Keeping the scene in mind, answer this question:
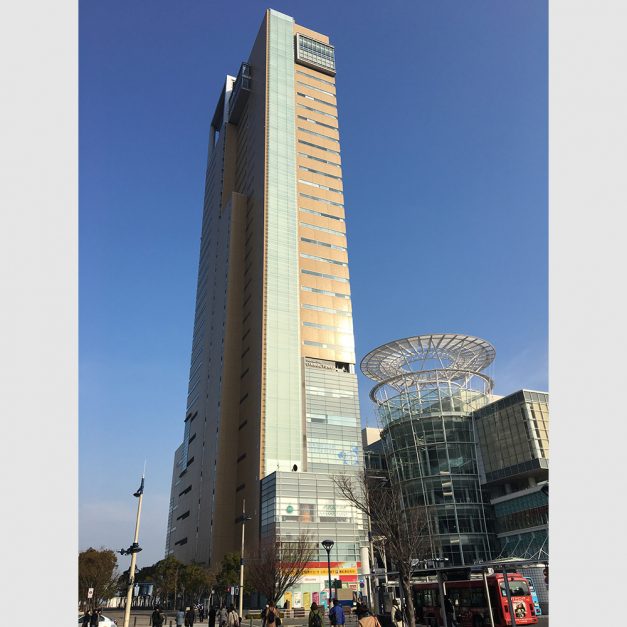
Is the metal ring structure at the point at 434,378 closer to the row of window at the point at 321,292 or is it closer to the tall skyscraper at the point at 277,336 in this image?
the tall skyscraper at the point at 277,336

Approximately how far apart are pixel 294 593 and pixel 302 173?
7775cm

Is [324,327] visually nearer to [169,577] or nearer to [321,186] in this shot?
[321,186]

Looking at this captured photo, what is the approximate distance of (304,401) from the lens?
289ft

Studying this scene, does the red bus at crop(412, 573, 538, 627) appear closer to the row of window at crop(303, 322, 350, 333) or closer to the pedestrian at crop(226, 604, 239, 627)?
the pedestrian at crop(226, 604, 239, 627)

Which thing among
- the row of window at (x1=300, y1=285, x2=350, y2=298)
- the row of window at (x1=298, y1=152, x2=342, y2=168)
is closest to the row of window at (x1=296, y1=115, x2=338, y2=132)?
the row of window at (x1=298, y1=152, x2=342, y2=168)

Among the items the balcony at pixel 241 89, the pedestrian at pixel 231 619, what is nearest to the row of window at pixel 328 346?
the pedestrian at pixel 231 619

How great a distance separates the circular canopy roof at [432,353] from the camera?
8712 centimetres

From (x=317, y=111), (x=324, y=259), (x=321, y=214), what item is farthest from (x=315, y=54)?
(x=324, y=259)

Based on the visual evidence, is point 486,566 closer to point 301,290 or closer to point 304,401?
point 304,401

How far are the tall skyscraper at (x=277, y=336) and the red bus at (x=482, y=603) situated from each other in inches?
1600

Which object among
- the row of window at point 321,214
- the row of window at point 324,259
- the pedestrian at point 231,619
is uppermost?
the row of window at point 321,214

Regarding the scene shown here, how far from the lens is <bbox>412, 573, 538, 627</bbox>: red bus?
29375mm

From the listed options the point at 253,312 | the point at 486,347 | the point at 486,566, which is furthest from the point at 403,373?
the point at 486,566

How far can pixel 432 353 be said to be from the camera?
3536 inches
